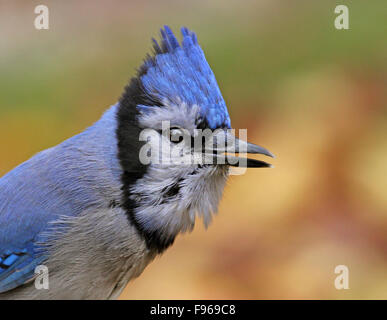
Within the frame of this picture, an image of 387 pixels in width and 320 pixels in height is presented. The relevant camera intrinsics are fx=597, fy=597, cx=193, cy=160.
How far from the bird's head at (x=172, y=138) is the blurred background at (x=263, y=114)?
108 cm

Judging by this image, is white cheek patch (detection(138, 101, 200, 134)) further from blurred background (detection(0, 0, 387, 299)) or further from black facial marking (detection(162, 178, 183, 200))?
blurred background (detection(0, 0, 387, 299))

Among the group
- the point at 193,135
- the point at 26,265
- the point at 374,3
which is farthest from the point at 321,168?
the point at 26,265

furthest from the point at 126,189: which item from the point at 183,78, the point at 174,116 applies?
the point at 183,78

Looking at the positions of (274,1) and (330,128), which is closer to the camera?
(330,128)

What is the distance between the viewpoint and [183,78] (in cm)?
180

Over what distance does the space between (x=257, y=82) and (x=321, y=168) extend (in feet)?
2.37

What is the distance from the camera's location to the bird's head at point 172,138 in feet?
5.87

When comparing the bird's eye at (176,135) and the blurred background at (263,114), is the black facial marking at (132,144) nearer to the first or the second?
the bird's eye at (176,135)

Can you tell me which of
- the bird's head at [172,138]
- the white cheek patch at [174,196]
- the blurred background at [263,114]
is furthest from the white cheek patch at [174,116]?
the blurred background at [263,114]

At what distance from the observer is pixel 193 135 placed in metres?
1.81

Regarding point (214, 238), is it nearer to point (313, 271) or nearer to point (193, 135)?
point (313, 271)

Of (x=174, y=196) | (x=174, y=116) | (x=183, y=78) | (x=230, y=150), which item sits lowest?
(x=174, y=196)

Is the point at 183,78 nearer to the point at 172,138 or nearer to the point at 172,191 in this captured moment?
the point at 172,138

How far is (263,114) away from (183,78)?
1.92 metres
